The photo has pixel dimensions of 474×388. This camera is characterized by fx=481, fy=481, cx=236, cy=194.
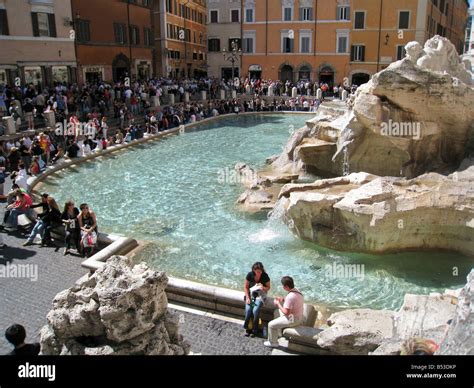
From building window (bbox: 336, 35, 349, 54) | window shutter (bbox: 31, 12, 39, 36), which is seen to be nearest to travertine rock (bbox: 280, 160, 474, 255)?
window shutter (bbox: 31, 12, 39, 36)

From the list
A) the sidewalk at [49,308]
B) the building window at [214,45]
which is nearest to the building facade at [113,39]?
the building window at [214,45]

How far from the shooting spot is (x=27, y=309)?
7664 mm

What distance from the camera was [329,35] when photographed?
141 ft

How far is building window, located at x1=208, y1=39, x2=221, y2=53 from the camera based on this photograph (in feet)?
151

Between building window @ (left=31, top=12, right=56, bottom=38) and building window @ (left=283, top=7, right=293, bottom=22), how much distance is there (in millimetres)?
22336

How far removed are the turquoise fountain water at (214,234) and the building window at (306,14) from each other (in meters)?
27.4

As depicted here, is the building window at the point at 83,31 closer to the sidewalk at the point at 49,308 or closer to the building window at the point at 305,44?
the building window at the point at 305,44

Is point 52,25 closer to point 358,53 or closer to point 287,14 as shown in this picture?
point 287,14

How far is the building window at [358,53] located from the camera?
42.8 metres

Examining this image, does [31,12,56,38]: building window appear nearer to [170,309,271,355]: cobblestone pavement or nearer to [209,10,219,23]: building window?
[209,10,219,23]: building window

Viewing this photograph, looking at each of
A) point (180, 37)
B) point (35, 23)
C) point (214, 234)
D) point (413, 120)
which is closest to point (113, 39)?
point (35, 23)

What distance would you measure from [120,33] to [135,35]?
2114 mm

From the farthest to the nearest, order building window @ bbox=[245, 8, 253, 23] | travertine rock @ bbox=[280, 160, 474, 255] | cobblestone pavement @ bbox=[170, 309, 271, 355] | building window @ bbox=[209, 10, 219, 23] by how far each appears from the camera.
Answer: building window @ bbox=[209, 10, 219, 23] → building window @ bbox=[245, 8, 253, 23] → travertine rock @ bbox=[280, 160, 474, 255] → cobblestone pavement @ bbox=[170, 309, 271, 355]

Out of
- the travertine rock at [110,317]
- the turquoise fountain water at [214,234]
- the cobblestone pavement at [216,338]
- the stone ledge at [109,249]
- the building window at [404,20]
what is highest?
the building window at [404,20]
